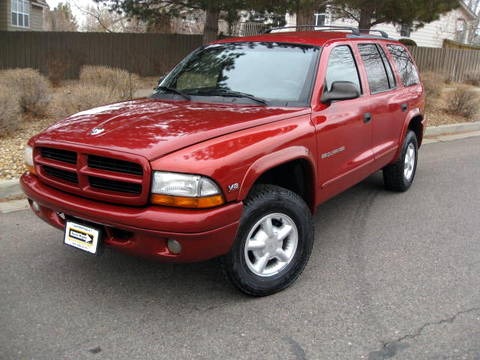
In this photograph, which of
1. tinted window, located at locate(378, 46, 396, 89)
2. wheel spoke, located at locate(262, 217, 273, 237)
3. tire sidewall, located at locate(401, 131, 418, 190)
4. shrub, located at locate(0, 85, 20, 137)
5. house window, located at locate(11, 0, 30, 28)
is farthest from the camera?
house window, located at locate(11, 0, 30, 28)

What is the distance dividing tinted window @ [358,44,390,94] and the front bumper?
8.06 feet

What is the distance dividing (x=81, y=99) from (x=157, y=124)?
4.86 metres

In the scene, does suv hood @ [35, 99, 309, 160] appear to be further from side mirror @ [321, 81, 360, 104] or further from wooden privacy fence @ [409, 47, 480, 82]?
wooden privacy fence @ [409, 47, 480, 82]

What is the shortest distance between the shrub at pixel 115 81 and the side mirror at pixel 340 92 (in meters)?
5.52

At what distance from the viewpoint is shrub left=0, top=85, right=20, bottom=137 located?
266 inches

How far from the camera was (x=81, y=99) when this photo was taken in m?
7.62

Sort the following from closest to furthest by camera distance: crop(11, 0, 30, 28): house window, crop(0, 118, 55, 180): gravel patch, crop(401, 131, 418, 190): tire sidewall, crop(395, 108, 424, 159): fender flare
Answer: crop(395, 108, 424, 159): fender flare → crop(401, 131, 418, 190): tire sidewall → crop(0, 118, 55, 180): gravel patch → crop(11, 0, 30, 28): house window

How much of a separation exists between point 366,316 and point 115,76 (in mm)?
7241

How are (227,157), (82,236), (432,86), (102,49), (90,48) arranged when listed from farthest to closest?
1. (102,49)
2. (90,48)
3. (432,86)
4. (82,236)
5. (227,157)

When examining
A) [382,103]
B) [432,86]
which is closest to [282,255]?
[382,103]

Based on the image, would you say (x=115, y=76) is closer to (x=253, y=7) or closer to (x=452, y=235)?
(x=253, y=7)

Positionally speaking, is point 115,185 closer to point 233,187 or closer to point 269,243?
point 233,187

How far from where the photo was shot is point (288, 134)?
3.39 m

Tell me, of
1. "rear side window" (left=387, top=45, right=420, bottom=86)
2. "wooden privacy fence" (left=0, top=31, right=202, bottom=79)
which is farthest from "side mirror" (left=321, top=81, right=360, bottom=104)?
"wooden privacy fence" (left=0, top=31, right=202, bottom=79)
